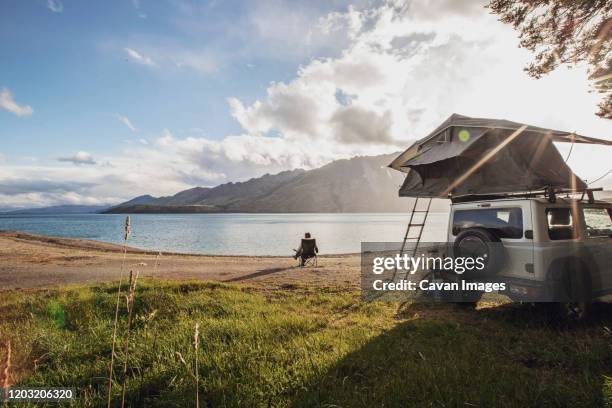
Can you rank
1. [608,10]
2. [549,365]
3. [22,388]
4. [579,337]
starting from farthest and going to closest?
[608,10] → [579,337] → [549,365] → [22,388]

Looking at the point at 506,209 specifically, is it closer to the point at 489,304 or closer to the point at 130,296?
the point at 489,304

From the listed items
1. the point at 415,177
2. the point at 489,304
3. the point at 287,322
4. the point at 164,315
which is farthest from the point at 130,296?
the point at 415,177

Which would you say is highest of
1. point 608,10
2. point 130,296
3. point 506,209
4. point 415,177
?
point 608,10

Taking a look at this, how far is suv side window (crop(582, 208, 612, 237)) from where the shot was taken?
6.85 m

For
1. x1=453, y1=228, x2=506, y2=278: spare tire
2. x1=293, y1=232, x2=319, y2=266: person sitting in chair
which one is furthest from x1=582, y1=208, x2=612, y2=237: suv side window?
x1=293, y1=232, x2=319, y2=266: person sitting in chair

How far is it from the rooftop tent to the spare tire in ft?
8.06

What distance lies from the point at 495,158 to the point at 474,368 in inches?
254

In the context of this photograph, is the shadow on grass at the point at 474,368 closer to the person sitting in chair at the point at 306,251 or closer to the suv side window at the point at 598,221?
the suv side window at the point at 598,221

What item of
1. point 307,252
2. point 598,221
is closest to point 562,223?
point 598,221

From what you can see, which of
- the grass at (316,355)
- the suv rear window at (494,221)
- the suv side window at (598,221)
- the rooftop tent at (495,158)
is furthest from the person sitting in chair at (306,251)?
the suv side window at (598,221)

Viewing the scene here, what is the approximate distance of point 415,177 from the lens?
38.0ft

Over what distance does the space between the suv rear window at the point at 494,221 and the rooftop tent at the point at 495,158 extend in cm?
174

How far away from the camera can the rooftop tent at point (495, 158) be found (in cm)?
845

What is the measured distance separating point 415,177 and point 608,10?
21.6ft
